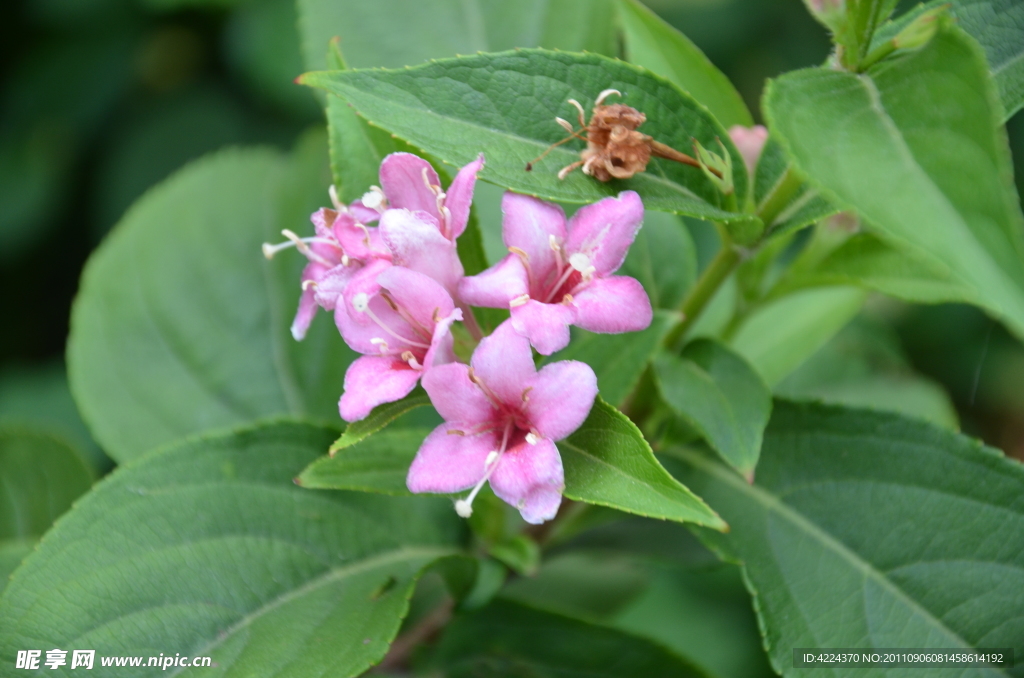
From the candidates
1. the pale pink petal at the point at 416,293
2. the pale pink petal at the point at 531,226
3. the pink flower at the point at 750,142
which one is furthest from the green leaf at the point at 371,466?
the pink flower at the point at 750,142

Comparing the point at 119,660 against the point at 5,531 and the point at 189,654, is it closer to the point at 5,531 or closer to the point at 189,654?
the point at 189,654

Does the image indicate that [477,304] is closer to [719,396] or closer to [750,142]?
[719,396]

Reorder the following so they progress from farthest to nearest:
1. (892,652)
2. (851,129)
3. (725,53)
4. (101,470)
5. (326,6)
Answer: (725,53) < (101,470) < (326,6) < (892,652) < (851,129)

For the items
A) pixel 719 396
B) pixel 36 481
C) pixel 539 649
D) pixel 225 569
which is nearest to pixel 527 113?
pixel 719 396

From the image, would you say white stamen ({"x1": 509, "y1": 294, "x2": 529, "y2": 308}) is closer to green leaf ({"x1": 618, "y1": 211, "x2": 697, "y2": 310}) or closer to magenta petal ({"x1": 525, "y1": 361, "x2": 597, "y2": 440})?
magenta petal ({"x1": 525, "y1": 361, "x2": 597, "y2": 440})

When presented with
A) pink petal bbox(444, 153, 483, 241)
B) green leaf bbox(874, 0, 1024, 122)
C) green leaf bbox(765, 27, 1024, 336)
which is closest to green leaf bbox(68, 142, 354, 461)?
pink petal bbox(444, 153, 483, 241)

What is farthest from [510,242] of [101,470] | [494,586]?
[101,470]

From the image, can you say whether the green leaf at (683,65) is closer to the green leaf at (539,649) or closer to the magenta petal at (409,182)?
the magenta petal at (409,182)
